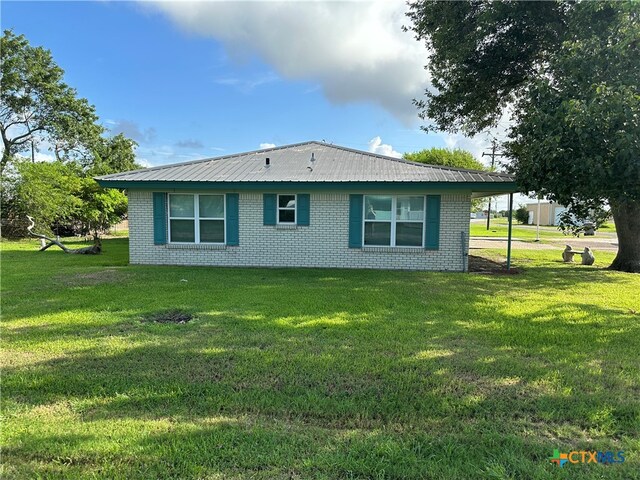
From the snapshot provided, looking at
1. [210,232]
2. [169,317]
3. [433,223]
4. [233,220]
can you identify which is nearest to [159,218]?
[210,232]

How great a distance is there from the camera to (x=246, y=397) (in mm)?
3447

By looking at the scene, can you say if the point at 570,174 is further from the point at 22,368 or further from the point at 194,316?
the point at 22,368

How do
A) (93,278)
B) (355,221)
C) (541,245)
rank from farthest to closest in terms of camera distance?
(541,245) < (355,221) < (93,278)

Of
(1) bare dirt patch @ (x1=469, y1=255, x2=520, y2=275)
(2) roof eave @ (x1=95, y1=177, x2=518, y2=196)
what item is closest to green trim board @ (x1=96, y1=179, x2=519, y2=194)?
(2) roof eave @ (x1=95, y1=177, x2=518, y2=196)

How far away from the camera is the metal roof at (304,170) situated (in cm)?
1121

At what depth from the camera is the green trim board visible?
10.7 metres

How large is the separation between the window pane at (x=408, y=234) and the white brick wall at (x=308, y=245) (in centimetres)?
22

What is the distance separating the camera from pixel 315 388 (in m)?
3.62

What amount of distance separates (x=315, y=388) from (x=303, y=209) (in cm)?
832

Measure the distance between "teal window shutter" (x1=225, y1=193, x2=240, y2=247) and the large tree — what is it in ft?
24.4

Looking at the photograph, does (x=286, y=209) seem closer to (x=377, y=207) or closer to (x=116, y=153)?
(x=377, y=207)

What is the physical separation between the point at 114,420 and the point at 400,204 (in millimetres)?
9573

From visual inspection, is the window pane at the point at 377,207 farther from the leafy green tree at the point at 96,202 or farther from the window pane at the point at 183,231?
the leafy green tree at the point at 96,202

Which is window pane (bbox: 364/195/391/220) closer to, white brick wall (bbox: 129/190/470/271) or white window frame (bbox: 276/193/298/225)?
white brick wall (bbox: 129/190/470/271)
